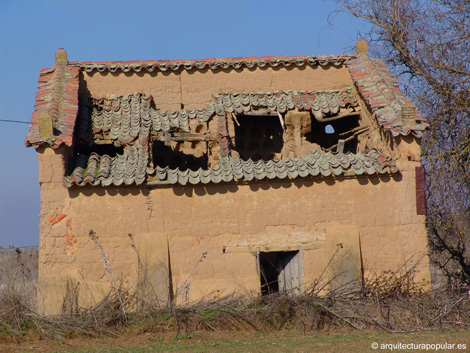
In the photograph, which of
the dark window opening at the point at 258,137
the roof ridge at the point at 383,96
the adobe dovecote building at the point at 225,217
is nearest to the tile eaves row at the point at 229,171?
the adobe dovecote building at the point at 225,217

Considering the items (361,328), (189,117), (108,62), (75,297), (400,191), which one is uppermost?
(108,62)

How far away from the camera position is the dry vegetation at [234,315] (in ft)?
36.2

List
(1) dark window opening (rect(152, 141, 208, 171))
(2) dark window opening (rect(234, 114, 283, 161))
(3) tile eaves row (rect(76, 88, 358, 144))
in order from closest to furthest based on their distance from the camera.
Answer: (3) tile eaves row (rect(76, 88, 358, 144)) < (1) dark window opening (rect(152, 141, 208, 171)) < (2) dark window opening (rect(234, 114, 283, 161))

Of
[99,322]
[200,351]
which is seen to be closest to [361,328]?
[200,351]

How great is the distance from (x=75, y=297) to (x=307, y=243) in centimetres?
426

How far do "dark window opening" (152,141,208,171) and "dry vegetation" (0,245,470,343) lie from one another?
344cm

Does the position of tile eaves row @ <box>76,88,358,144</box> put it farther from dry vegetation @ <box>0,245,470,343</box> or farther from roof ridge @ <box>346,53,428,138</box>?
dry vegetation @ <box>0,245,470,343</box>

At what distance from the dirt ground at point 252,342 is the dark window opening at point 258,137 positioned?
512cm

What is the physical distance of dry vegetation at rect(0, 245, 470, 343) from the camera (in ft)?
36.2

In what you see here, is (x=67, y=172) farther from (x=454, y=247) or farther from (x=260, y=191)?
(x=454, y=247)

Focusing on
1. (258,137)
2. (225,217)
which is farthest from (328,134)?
(225,217)

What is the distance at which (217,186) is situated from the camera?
11984mm

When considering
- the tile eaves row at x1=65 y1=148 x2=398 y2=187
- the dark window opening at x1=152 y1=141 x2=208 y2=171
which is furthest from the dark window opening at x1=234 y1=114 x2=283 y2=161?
the tile eaves row at x1=65 y1=148 x2=398 y2=187

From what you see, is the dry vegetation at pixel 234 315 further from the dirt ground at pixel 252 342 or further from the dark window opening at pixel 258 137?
the dark window opening at pixel 258 137
